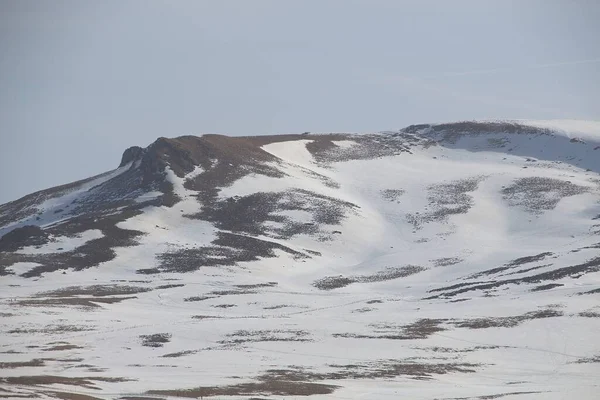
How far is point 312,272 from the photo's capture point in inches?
4660

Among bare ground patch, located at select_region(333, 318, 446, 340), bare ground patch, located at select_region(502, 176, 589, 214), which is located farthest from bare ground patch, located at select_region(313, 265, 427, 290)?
bare ground patch, located at select_region(502, 176, 589, 214)

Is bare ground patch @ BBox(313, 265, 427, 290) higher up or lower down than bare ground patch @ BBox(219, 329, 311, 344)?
higher up

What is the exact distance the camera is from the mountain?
5731 cm

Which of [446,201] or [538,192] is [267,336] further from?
[538,192]

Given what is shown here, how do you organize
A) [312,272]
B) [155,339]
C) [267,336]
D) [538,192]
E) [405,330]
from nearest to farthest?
1. [155,339]
2. [267,336]
3. [405,330]
4. [312,272]
5. [538,192]

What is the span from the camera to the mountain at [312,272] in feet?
188

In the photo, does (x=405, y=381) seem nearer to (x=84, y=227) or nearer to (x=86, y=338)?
(x=86, y=338)

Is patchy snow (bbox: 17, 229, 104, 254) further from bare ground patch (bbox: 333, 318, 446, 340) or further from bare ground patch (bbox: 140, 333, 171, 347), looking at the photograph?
bare ground patch (bbox: 333, 318, 446, 340)

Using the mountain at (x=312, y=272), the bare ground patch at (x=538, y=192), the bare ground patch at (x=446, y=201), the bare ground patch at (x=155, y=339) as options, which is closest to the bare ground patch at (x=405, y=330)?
the mountain at (x=312, y=272)

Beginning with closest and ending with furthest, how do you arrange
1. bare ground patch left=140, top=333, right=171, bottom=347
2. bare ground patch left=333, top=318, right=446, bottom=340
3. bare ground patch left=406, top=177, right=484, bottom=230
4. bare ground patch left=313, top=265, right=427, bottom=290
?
bare ground patch left=140, top=333, right=171, bottom=347 < bare ground patch left=333, top=318, right=446, bottom=340 < bare ground patch left=313, top=265, right=427, bottom=290 < bare ground patch left=406, top=177, right=484, bottom=230

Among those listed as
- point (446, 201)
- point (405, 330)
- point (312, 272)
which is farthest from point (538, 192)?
point (405, 330)

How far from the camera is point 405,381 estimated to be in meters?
54.1

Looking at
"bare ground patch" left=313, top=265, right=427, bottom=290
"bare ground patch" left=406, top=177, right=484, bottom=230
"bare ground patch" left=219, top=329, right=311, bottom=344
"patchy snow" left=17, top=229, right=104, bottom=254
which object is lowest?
"bare ground patch" left=219, top=329, right=311, bottom=344

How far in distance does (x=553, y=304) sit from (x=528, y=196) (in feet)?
249
